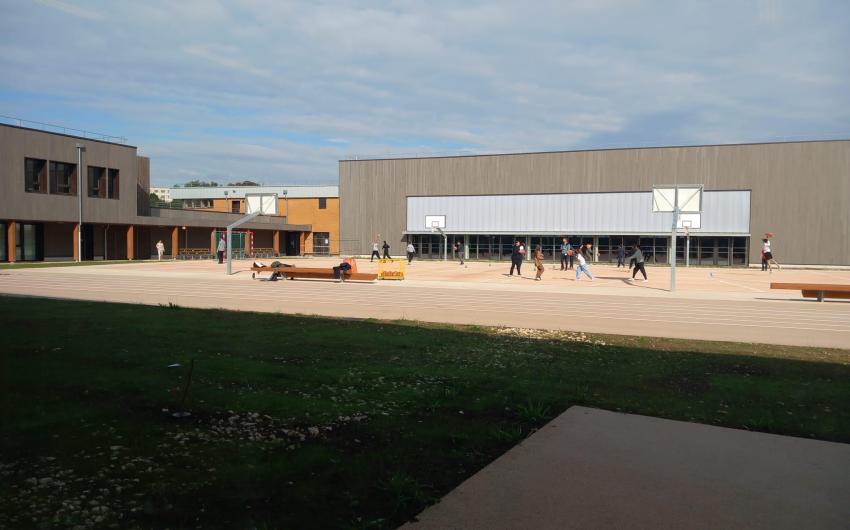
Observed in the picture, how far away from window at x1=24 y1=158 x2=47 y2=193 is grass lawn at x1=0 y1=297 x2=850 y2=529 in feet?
125

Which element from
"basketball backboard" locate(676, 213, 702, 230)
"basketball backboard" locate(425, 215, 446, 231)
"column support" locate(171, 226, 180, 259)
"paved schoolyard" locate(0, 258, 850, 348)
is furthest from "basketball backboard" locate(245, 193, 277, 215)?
"basketball backboard" locate(676, 213, 702, 230)

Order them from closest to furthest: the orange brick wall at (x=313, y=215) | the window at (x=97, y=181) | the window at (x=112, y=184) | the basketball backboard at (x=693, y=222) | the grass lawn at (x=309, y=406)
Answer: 1. the grass lawn at (x=309, y=406)
2. the window at (x=97, y=181)
3. the window at (x=112, y=184)
4. the basketball backboard at (x=693, y=222)
5. the orange brick wall at (x=313, y=215)

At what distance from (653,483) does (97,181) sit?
52.6 m

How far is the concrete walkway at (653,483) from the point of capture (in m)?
4.15

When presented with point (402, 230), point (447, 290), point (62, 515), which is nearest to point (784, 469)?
point (62, 515)

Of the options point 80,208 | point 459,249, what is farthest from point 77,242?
point 459,249

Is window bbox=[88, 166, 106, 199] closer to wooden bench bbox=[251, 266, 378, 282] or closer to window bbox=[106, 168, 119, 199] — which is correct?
window bbox=[106, 168, 119, 199]

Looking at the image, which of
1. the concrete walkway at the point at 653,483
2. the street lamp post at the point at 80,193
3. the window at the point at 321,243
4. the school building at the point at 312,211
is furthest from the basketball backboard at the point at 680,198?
the window at the point at 321,243

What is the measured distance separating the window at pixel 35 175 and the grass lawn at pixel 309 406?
38223 mm

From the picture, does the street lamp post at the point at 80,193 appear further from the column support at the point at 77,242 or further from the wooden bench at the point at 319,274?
the wooden bench at the point at 319,274

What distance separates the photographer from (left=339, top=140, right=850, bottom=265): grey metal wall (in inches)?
2110

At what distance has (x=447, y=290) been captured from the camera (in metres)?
24.4

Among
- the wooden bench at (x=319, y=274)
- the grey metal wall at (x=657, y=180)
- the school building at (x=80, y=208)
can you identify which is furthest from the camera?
the grey metal wall at (x=657, y=180)

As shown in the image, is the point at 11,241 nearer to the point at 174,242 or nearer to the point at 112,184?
the point at 112,184
